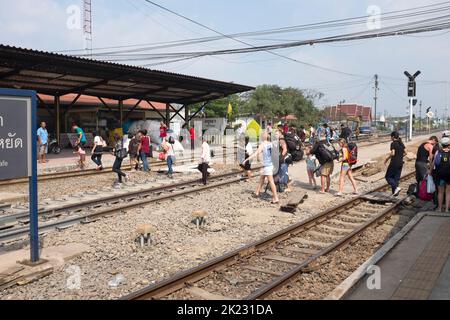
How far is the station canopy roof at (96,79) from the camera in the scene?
17312mm

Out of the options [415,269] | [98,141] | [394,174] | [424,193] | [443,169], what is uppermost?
[98,141]

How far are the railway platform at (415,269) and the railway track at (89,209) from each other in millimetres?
5915

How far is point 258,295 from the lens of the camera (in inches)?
205

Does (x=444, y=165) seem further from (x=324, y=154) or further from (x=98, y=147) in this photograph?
(x=98, y=147)

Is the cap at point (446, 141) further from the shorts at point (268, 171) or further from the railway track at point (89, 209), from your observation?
the railway track at point (89, 209)

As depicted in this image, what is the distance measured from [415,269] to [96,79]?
19574 millimetres

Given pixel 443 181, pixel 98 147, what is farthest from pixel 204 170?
pixel 443 181

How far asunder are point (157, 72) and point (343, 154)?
42.4 ft

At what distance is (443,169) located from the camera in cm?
907

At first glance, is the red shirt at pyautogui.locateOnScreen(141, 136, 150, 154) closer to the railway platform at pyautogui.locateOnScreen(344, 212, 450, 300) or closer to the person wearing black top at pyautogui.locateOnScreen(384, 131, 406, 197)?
the person wearing black top at pyautogui.locateOnScreen(384, 131, 406, 197)

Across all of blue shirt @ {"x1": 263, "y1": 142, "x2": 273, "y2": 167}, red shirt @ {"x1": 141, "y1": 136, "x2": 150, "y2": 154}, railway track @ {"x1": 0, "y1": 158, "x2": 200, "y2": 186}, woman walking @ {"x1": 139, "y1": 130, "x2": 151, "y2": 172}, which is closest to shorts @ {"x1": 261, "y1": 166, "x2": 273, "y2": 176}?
blue shirt @ {"x1": 263, "y1": 142, "x2": 273, "y2": 167}

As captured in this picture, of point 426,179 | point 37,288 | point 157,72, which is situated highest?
point 157,72
